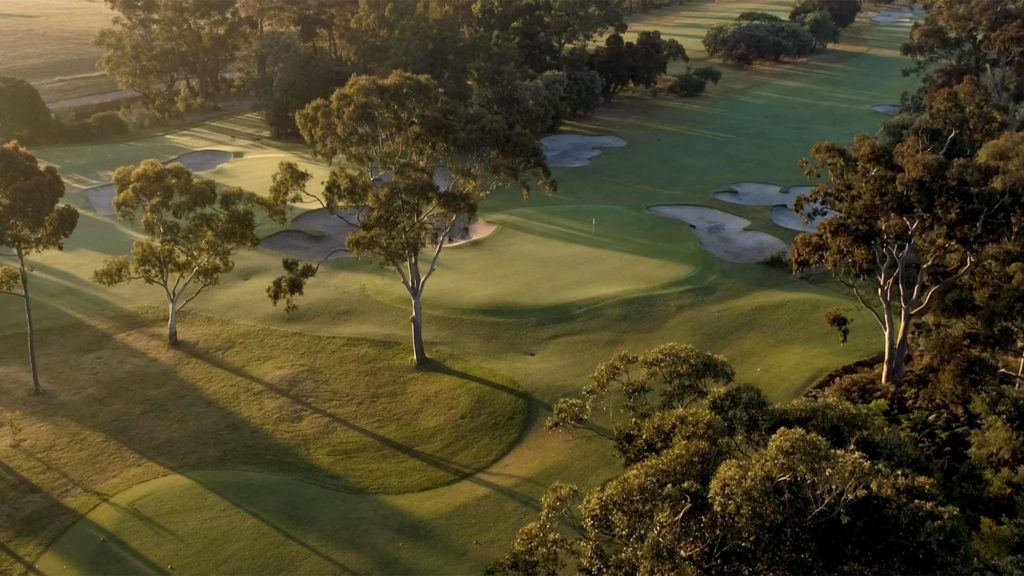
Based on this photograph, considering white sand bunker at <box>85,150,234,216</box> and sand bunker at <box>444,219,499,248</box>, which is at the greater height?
white sand bunker at <box>85,150,234,216</box>

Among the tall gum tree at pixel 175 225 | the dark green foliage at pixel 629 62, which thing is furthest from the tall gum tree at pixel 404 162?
the dark green foliage at pixel 629 62

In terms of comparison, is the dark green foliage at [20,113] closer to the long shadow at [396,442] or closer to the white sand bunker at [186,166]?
the white sand bunker at [186,166]

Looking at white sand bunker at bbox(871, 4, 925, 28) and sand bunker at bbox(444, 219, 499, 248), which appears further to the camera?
white sand bunker at bbox(871, 4, 925, 28)

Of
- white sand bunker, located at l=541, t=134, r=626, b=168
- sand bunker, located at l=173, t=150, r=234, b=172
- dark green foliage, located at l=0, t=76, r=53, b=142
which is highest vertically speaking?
dark green foliage, located at l=0, t=76, r=53, b=142

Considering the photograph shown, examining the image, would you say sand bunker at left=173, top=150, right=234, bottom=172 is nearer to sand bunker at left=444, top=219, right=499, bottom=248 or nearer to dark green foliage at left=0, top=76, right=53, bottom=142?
dark green foliage at left=0, top=76, right=53, bottom=142

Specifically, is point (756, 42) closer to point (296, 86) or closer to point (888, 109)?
point (888, 109)

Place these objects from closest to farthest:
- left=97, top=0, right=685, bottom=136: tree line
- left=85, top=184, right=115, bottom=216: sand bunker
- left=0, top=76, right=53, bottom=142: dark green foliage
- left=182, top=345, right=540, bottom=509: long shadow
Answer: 1. left=182, top=345, right=540, bottom=509: long shadow
2. left=85, top=184, right=115, bottom=216: sand bunker
3. left=0, top=76, right=53, bottom=142: dark green foliage
4. left=97, top=0, right=685, bottom=136: tree line

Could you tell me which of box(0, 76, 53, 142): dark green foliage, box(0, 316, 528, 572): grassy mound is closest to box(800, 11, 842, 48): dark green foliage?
box(0, 76, 53, 142): dark green foliage

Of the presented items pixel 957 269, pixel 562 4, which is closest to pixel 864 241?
pixel 957 269
